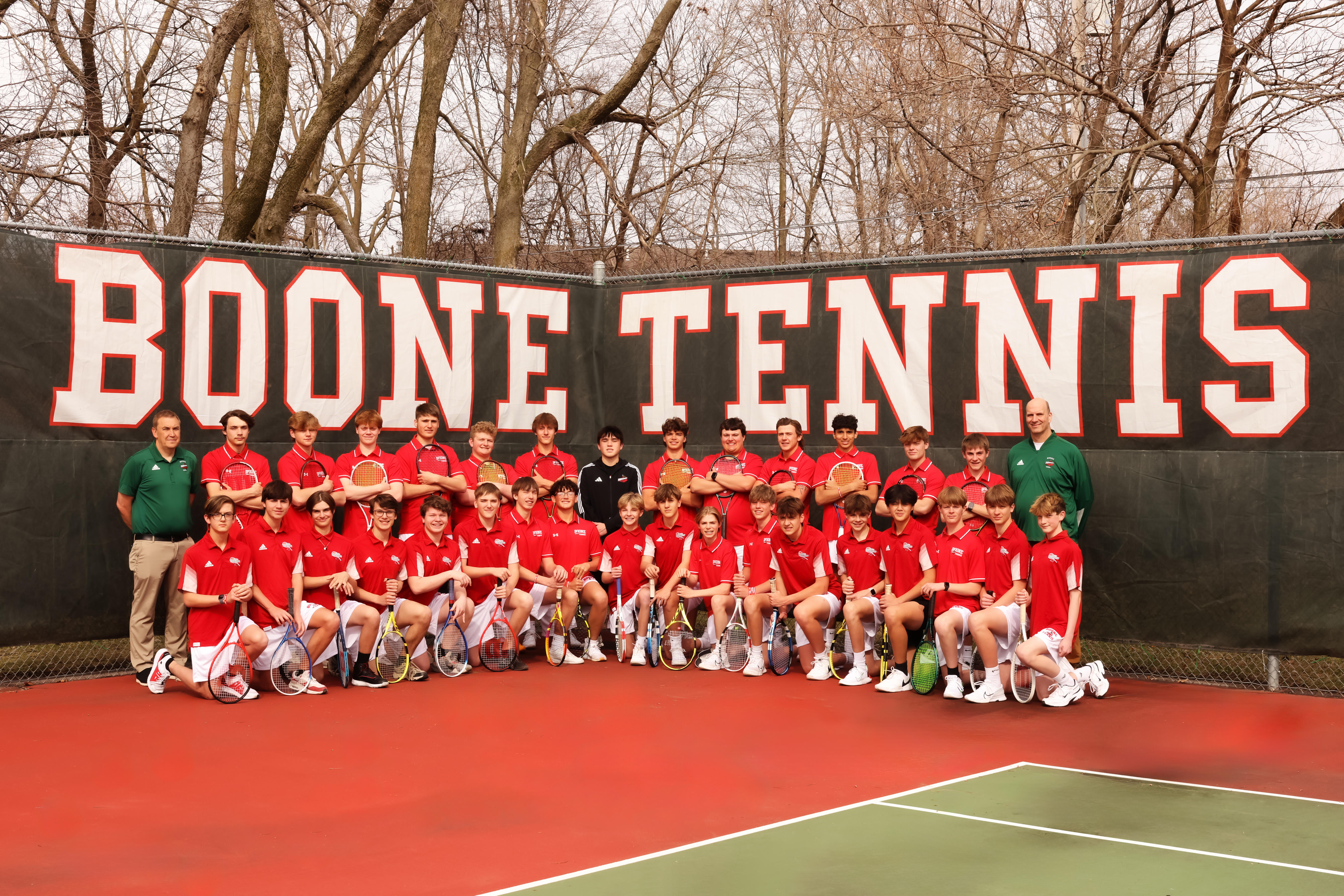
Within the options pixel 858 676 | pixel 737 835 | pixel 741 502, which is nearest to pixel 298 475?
pixel 741 502

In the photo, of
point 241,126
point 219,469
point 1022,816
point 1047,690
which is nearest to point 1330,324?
point 1047,690

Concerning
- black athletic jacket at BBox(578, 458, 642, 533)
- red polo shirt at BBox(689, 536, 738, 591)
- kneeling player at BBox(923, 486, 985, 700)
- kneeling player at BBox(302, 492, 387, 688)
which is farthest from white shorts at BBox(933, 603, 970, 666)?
kneeling player at BBox(302, 492, 387, 688)

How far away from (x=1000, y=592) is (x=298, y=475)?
5.75m

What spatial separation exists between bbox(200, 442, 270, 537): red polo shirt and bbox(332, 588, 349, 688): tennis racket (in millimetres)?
926

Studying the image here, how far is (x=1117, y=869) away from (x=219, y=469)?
728 cm

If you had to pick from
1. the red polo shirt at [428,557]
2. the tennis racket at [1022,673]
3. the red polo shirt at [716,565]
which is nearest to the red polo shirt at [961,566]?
the tennis racket at [1022,673]

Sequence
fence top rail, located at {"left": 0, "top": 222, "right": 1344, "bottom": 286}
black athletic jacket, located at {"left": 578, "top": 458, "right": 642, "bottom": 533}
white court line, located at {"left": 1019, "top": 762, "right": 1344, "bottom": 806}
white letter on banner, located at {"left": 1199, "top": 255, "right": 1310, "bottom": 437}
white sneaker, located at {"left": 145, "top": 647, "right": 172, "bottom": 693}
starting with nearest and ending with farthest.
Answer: white court line, located at {"left": 1019, "top": 762, "right": 1344, "bottom": 806}, white sneaker, located at {"left": 145, "top": 647, "right": 172, "bottom": 693}, white letter on banner, located at {"left": 1199, "top": 255, "right": 1310, "bottom": 437}, fence top rail, located at {"left": 0, "top": 222, "right": 1344, "bottom": 286}, black athletic jacket, located at {"left": 578, "top": 458, "right": 642, "bottom": 533}

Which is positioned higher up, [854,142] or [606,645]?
[854,142]

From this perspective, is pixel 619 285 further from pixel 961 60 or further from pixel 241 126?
pixel 241 126

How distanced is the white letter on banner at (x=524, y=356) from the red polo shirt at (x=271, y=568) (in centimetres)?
310

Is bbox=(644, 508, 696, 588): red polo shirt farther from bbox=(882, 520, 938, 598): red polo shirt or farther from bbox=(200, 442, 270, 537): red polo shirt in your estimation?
bbox=(200, 442, 270, 537): red polo shirt

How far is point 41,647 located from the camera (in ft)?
32.7

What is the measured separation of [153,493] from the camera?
9070 millimetres

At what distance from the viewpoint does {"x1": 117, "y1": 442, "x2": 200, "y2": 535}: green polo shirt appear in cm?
906
